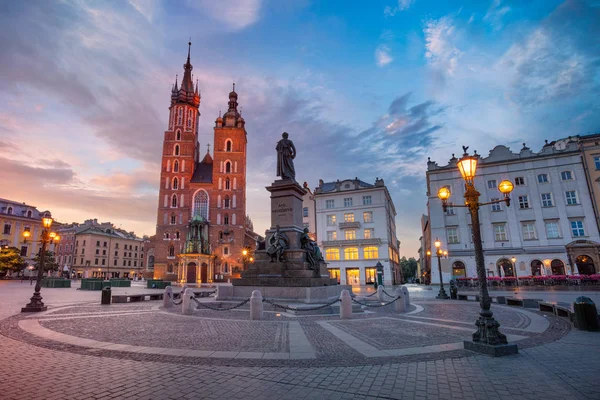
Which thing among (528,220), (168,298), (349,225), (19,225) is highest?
(19,225)

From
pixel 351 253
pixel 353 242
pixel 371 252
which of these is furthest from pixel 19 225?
pixel 371 252

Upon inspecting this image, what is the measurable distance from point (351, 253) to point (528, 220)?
80.0 feet

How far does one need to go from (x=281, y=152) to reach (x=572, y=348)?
583 inches

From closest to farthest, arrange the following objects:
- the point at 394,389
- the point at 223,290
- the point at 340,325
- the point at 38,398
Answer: the point at 38,398 → the point at 394,389 → the point at 340,325 → the point at 223,290

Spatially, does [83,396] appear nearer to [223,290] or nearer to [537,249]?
[223,290]

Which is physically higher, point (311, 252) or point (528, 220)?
point (528, 220)

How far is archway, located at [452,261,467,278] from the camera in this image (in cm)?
4159

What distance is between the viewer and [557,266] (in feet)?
126

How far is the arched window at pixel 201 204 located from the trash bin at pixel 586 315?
60.4 metres

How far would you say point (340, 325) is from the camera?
9883 mm

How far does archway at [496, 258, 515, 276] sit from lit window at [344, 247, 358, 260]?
19252 millimetres

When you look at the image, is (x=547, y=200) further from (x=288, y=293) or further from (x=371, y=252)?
(x=288, y=293)

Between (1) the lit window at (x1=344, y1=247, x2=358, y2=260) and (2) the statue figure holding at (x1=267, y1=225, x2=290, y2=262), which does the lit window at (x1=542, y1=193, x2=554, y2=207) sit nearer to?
(1) the lit window at (x1=344, y1=247, x2=358, y2=260)

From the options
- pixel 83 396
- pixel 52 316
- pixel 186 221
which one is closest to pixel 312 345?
pixel 83 396
